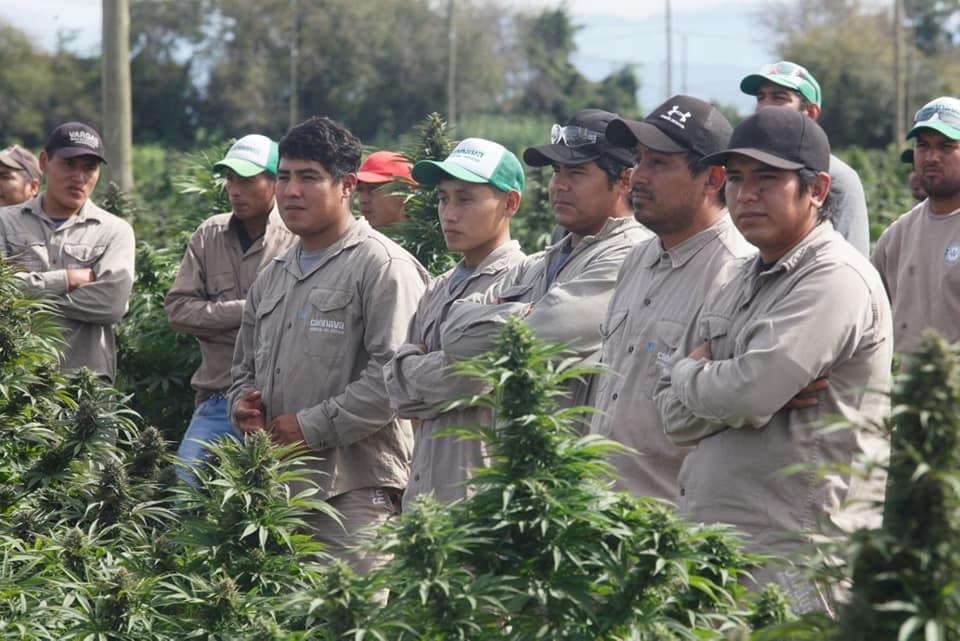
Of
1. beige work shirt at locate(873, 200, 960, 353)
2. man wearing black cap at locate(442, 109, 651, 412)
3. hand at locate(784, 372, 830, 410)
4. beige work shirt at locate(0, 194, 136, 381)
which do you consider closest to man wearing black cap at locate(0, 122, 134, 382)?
beige work shirt at locate(0, 194, 136, 381)

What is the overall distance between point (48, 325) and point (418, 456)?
206 cm

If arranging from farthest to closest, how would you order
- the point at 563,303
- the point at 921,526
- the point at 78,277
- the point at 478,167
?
the point at 78,277
the point at 478,167
the point at 563,303
the point at 921,526

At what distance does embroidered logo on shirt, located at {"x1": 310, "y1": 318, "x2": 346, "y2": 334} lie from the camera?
5.85 meters

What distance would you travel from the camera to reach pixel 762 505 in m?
3.99

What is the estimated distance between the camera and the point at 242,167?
23.1 feet

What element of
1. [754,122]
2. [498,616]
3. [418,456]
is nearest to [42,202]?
[418,456]

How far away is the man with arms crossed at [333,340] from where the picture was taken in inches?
225

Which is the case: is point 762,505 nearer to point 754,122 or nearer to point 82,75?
point 754,122

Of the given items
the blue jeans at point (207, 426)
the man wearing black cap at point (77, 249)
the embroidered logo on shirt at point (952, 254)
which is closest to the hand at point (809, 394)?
the embroidered logo on shirt at point (952, 254)

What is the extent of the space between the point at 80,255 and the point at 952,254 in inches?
173

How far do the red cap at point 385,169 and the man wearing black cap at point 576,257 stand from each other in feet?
7.53

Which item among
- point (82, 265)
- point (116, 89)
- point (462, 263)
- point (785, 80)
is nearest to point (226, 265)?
point (82, 265)

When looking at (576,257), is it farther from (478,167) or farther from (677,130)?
(677,130)

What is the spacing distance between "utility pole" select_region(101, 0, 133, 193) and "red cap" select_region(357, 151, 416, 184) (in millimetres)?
4932
